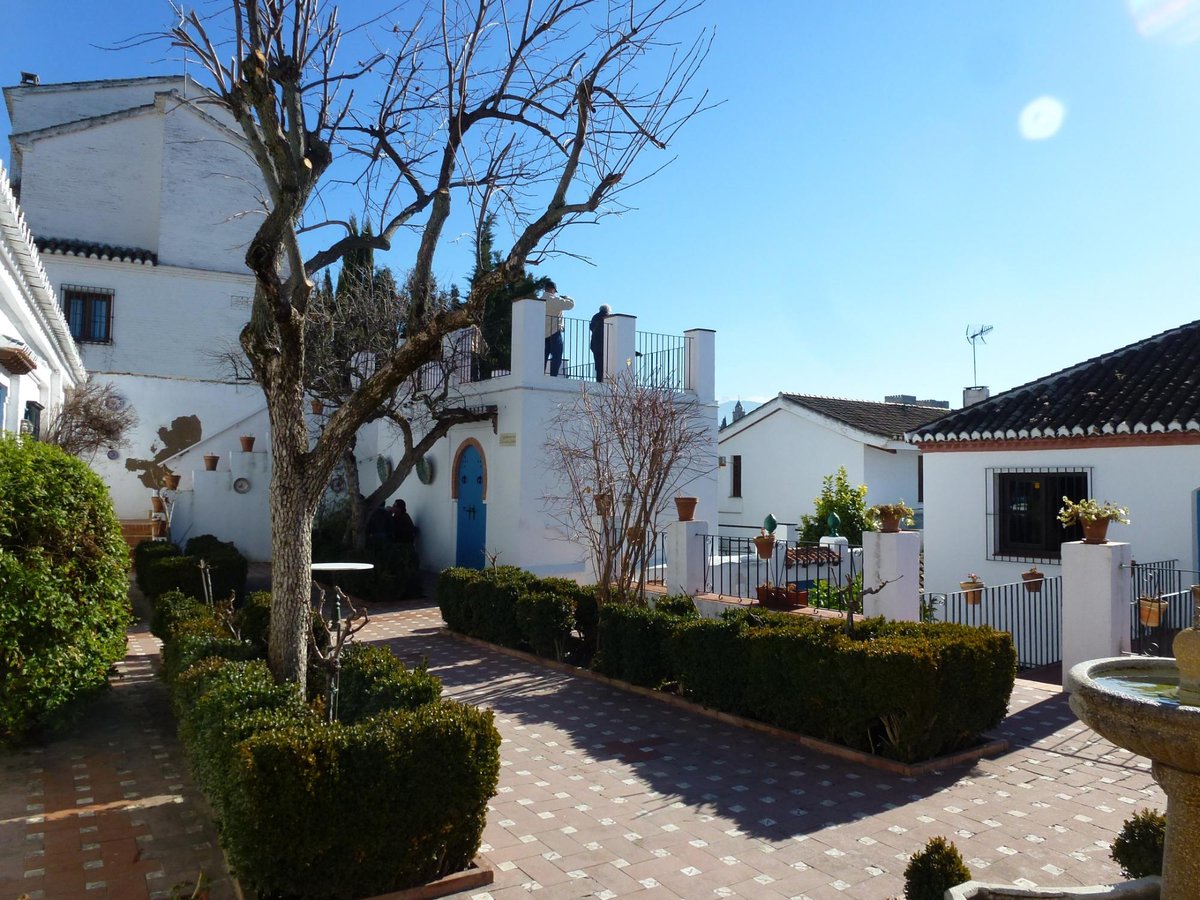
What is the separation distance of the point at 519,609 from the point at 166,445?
13.3 meters

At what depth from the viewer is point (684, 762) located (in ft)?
21.9

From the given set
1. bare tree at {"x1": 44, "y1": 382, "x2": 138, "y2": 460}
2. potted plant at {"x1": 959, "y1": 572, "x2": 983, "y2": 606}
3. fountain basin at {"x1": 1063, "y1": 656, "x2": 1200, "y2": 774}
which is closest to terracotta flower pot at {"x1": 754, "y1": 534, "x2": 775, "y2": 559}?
potted plant at {"x1": 959, "y1": 572, "x2": 983, "y2": 606}

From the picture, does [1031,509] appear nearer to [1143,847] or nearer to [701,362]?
[701,362]

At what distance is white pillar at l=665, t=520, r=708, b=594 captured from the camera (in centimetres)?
1227

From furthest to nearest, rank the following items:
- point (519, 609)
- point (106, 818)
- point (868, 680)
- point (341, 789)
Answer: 1. point (519, 609)
2. point (868, 680)
3. point (106, 818)
4. point (341, 789)

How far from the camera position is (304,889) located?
13.9ft

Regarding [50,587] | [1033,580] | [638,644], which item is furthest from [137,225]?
[1033,580]

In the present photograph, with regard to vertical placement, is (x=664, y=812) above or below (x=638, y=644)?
below

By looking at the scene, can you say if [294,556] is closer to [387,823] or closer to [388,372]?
[388,372]

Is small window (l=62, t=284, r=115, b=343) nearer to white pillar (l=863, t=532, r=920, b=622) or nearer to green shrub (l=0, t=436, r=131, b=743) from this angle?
green shrub (l=0, t=436, r=131, b=743)

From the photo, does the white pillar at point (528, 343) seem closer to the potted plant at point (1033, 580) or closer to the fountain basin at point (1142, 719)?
the potted plant at point (1033, 580)

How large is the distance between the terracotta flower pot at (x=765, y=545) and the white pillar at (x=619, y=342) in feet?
14.9

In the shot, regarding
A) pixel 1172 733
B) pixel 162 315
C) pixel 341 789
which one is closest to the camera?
pixel 1172 733

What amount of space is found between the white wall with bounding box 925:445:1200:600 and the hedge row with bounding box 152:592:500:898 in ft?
35.8
